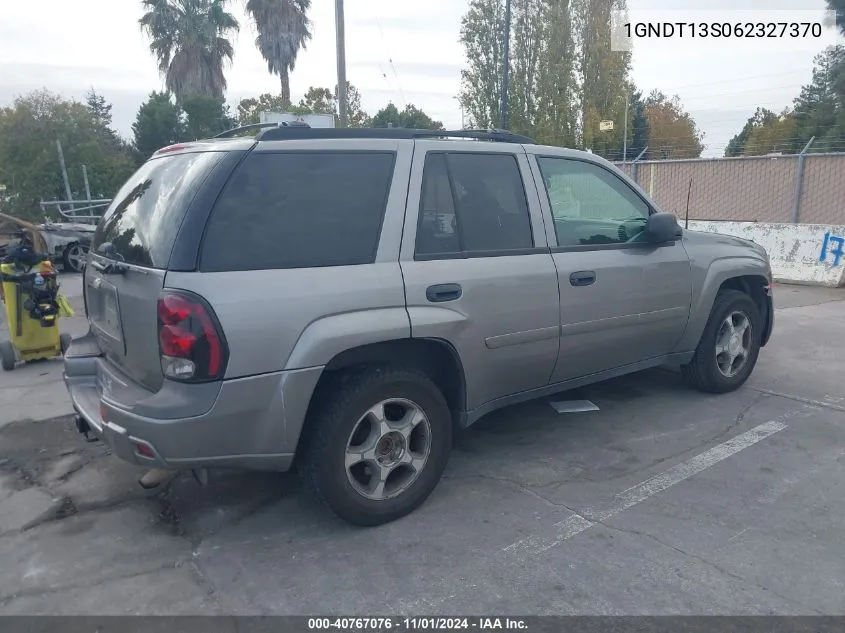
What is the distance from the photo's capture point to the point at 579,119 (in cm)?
2766

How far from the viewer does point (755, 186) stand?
15328mm

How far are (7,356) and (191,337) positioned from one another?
16.2 ft

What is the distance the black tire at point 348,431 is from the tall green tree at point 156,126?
93.7 feet

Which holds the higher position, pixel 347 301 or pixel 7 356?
pixel 347 301

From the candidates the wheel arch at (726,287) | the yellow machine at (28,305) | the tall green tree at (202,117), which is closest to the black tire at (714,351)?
the wheel arch at (726,287)

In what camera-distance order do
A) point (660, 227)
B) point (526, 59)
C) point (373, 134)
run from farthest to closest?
1. point (526, 59)
2. point (660, 227)
3. point (373, 134)

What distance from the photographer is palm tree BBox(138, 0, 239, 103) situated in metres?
31.4

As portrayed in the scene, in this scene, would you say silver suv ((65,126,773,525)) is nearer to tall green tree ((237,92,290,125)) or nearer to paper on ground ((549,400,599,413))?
paper on ground ((549,400,599,413))

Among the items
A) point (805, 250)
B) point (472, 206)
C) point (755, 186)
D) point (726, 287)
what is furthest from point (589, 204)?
point (755, 186)

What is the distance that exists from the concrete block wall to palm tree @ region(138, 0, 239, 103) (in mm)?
27568

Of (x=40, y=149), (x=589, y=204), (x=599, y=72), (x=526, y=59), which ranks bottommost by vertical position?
(x=589, y=204)

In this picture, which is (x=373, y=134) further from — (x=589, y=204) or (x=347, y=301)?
(x=589, y=204)

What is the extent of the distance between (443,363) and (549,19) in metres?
26.6
